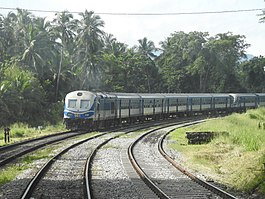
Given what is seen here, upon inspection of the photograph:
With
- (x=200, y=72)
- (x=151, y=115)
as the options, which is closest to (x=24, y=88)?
(x=151, y=115)

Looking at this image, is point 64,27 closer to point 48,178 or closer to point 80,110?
point 80,110

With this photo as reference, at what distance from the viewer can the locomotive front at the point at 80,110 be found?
29.1 m

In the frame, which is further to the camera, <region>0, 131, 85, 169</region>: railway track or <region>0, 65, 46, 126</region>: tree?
<region>0, 65, 46, 126</region>: tree

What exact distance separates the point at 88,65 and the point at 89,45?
9.34ft

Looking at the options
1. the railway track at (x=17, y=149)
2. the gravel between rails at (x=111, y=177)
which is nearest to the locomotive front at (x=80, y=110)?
the railway track at (x=17, y=149)

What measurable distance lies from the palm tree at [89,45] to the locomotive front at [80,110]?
26.9m

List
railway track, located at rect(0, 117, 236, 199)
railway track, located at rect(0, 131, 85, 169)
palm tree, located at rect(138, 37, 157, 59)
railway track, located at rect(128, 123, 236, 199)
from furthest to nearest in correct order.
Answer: palm tree, located at rect(138, 37, 157, 59), railway track, located at rect(0, 131, 85, 169), railway track, located at rect(0, 117, 236, 199), railway track, located at rect(128, 123, 236, 199)

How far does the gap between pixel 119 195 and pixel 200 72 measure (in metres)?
65.0

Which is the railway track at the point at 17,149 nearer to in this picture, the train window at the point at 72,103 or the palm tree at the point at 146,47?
the train window at the point at 72,103

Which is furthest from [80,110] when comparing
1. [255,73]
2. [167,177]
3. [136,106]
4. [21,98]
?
[255,73]

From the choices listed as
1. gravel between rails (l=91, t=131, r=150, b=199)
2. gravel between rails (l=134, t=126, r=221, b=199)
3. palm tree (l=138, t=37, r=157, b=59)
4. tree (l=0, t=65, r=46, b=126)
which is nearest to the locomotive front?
tree (l=0, t=65, r=46, b=126)

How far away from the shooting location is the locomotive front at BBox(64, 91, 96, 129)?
29078 millimetres

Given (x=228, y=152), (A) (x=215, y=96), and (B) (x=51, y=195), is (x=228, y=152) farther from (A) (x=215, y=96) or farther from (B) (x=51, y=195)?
(A) (x=215, y=96)

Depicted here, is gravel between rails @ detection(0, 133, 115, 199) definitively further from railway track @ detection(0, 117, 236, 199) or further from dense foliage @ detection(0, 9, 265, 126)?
dense foliage @ detection(0, 9, 265, 126)
